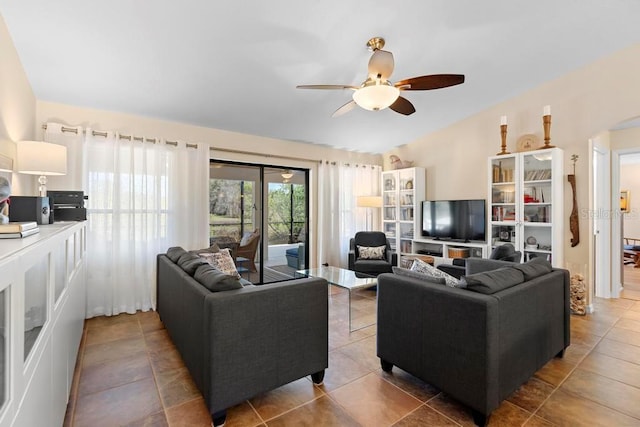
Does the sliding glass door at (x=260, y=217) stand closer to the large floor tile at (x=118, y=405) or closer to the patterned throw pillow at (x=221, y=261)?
the patterned throw pillow at (x=221, y=261)

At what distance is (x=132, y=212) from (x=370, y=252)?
3.41 m

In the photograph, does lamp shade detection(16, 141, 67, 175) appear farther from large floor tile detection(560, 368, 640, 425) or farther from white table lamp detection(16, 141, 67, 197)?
large floor tile detection(560, 368, 640, 425)

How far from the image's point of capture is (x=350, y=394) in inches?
82.7

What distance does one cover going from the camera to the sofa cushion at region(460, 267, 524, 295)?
184 centimetres

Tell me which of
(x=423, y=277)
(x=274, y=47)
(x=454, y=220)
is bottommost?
(x=423, y=277)

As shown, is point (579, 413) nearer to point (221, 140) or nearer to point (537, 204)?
point (537, 204)

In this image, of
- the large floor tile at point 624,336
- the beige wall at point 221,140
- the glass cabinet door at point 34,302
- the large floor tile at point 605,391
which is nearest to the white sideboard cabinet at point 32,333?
the glass cabinet door at point 34,302

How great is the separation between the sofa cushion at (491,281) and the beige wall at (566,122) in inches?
108

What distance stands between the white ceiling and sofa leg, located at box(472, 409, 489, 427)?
294 cm

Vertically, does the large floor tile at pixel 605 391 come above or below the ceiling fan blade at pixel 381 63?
below

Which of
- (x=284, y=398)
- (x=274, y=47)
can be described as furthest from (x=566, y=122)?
(x=284, y=398)

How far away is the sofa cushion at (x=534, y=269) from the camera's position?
220 cm

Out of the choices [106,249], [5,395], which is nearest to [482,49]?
[5,395]

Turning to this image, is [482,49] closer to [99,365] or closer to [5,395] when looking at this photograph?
[5,395]
